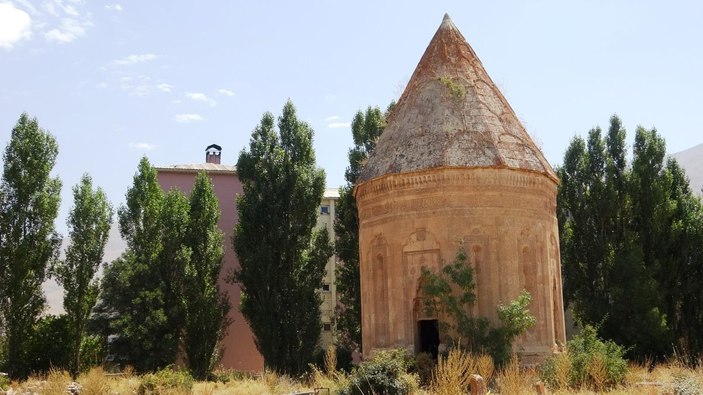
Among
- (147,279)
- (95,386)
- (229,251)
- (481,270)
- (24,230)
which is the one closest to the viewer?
(95,386)

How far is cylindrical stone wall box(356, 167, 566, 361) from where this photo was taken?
48.3 feet

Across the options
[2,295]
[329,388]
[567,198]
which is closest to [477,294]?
[329,388]

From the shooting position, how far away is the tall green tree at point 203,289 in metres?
21.3

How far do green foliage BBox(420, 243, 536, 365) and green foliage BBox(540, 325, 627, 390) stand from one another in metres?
0.88

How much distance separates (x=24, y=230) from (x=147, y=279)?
3593 millimetres

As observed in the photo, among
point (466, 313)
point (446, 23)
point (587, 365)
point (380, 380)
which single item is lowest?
point (587, 365)

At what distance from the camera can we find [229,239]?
27.2 m

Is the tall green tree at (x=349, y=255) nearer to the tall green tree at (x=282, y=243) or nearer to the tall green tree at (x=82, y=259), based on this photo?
the tall green tree at (x=282, y=243)

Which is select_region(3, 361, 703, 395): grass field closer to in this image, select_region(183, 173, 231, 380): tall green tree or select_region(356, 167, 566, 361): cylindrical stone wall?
select_region(356, 167, 566, 361): cylindrical stone wall

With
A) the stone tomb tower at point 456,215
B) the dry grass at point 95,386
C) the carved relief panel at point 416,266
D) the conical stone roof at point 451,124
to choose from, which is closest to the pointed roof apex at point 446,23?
the conical stone roof at point 451,124

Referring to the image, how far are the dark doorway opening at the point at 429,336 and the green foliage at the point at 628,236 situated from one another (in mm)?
7555

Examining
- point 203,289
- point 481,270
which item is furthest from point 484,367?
point 203,289

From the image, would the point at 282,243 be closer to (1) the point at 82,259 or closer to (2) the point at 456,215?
(1) the point at 82,259

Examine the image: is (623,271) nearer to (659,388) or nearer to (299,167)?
(299,167)
